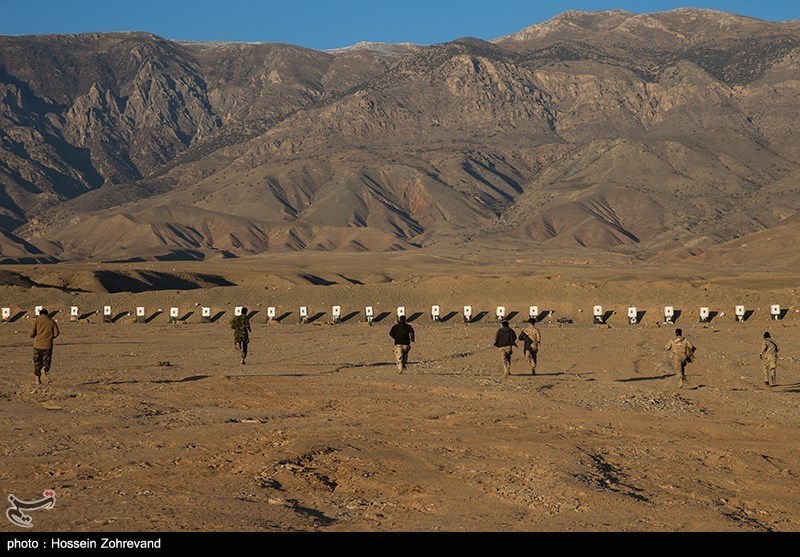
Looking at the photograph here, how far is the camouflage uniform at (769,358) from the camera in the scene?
25.8 meters

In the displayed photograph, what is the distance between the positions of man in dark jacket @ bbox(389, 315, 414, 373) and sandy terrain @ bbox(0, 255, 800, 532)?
93 centimetres

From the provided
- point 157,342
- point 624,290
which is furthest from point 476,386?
point 624,290

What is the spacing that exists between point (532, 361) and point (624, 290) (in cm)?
3440

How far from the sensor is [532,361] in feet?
90.3

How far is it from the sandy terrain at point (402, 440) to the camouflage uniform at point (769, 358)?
0.33 metres

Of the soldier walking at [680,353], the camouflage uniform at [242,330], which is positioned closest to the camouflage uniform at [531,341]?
the soldier walking at [680,353]

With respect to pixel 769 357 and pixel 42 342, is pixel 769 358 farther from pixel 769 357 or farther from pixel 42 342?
pixel 42 342

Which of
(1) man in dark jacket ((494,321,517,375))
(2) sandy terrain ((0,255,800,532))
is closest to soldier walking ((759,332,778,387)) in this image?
(2) sandy terrain ((0,255,800,532))

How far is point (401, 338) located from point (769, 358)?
28.4ft

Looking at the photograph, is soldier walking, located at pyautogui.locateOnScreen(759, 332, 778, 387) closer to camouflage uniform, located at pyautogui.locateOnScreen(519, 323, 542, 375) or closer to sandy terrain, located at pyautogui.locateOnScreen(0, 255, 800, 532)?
sandy terrain, located at pyautogui.locateOnScreen(0, 255, 800, 532)

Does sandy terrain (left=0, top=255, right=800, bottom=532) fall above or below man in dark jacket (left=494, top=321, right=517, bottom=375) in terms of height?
below

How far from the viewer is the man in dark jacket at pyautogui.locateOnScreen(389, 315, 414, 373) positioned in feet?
86.1

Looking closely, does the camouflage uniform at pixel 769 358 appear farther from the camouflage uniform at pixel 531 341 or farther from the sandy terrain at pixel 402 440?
the camouflage uniform at pixel 531 341

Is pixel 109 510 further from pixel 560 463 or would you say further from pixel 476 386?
pixel 476 386
